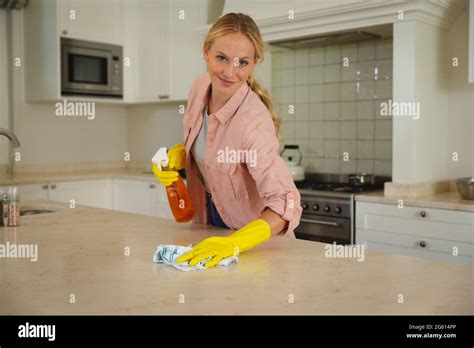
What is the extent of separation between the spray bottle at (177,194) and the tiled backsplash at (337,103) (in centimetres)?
209

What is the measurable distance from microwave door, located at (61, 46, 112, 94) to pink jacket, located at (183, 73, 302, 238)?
2546 mm

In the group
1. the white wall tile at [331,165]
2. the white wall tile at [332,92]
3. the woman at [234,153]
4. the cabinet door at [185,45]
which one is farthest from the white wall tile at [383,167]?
the woman at [234,153]

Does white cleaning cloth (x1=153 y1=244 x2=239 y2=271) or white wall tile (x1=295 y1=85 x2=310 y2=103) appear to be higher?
white wall tile (x1=295 y1=85 x2=310 y2=103)

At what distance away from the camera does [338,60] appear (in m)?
3.88

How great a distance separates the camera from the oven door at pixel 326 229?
320cm

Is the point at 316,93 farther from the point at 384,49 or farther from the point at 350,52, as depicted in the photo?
the point at 384,49

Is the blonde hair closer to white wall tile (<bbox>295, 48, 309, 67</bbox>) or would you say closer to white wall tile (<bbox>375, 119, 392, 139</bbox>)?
white wall tile (<bbox>375, 119, 392, 139</bbox>)

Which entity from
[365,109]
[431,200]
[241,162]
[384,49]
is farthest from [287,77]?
[241,162]

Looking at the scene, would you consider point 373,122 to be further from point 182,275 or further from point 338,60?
point 182,275

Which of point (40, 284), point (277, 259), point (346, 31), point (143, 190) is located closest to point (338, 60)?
point (346, 31)

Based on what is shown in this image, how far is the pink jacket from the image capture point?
1640mm

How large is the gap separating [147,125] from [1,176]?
137cm

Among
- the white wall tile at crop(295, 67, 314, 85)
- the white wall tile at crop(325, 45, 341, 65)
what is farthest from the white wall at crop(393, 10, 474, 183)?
the white wall tile at crop(295, 67, 314, 85)
